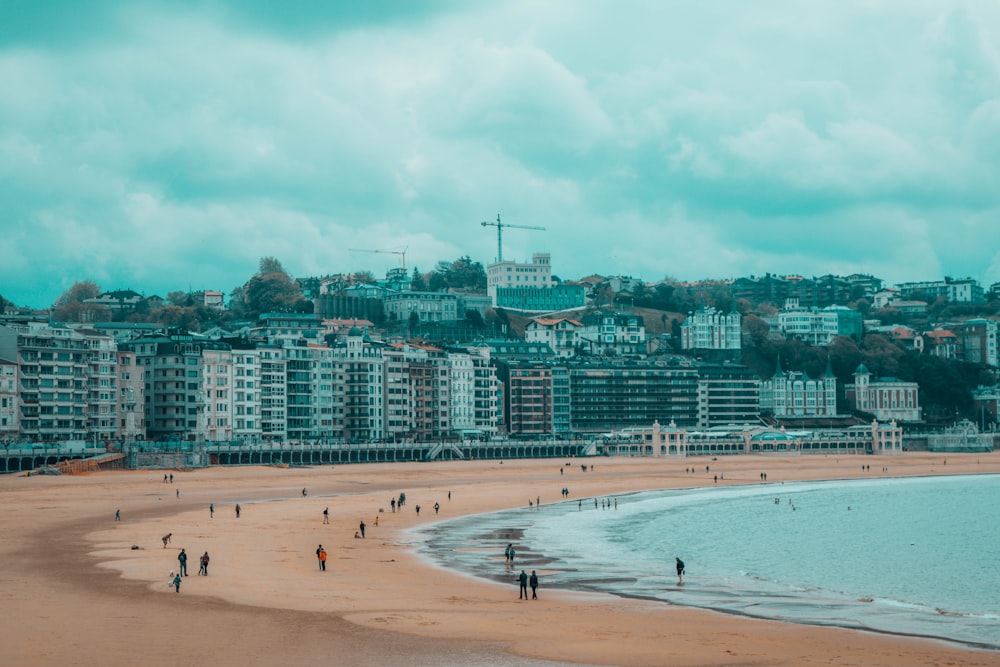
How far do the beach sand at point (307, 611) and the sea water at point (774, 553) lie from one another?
2262 mm

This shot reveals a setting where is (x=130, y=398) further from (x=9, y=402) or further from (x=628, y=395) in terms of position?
(x=628, y=395)

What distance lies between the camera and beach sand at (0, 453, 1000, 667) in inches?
1292

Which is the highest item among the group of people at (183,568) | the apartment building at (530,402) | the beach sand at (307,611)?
the apartment building at (530,402)

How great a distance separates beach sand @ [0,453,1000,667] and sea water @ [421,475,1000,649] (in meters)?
2.26

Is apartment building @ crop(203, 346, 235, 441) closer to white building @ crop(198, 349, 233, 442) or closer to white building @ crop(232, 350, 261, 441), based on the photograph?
white building @ crop(198, 349, 233, 442)

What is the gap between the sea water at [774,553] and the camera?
141 ft

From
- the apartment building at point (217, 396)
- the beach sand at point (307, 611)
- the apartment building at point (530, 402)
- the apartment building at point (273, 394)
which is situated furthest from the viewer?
the apartment building at point (530, 402)

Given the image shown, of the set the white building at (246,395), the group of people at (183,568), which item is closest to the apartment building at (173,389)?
the white building at (246,395)

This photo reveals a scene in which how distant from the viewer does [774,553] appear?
5994cm

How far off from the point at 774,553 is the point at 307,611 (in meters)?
28.0

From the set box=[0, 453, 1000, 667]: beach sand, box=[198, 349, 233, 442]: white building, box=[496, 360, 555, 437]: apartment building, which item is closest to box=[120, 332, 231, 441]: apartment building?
box=[198, 349, 233, 442]: white building

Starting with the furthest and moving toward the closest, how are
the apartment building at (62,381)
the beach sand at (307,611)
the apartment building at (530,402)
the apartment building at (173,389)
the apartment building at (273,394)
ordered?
the apartment building at (530,402) < the apartment building at (273,394) < the apartment building at (173,389) < the apartment building at (62,381) < the beach sand at (307,611)

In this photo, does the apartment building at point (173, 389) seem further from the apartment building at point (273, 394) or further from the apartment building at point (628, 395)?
the apartment building at point (628, 395)

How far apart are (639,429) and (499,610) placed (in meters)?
130
